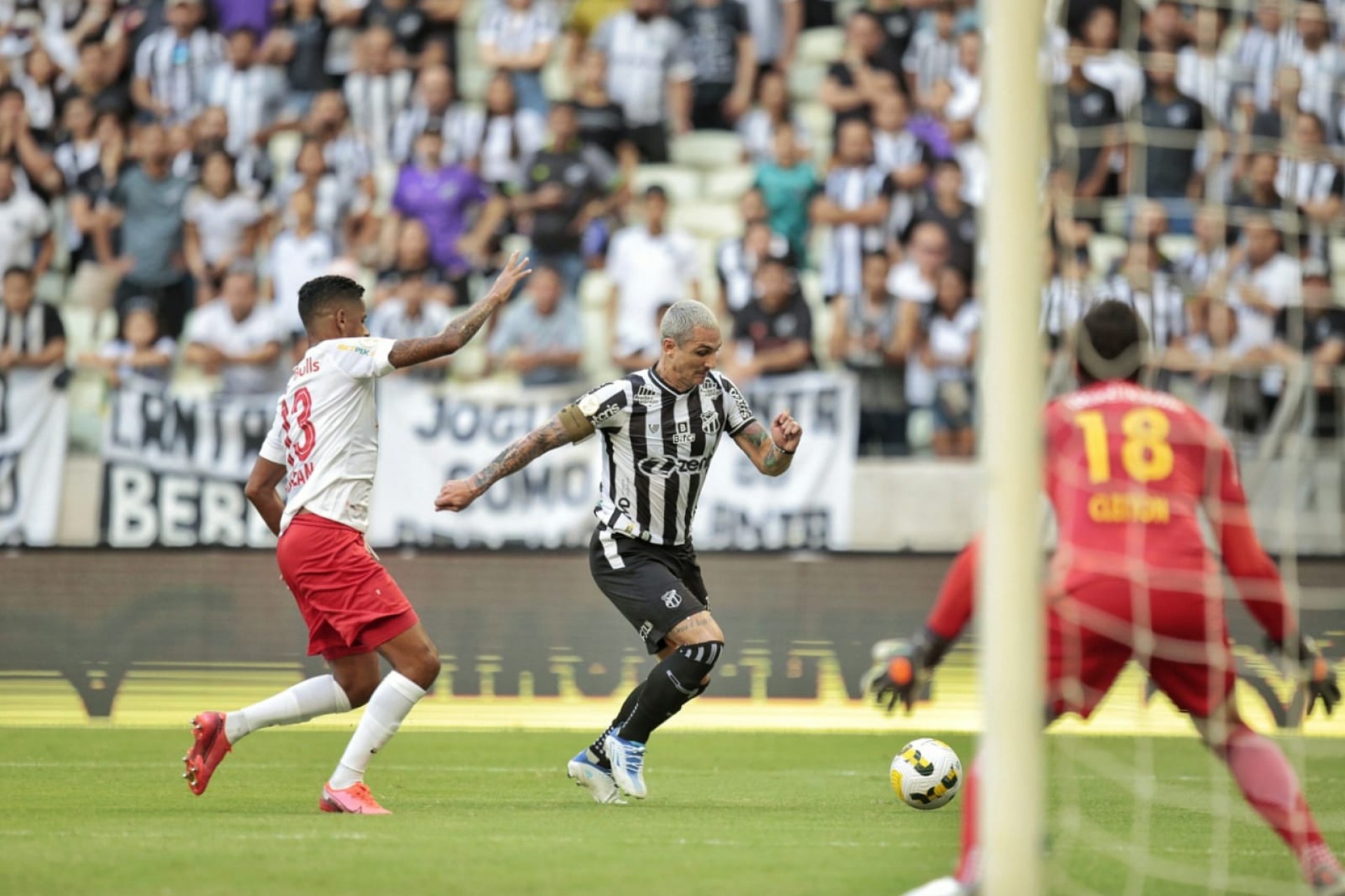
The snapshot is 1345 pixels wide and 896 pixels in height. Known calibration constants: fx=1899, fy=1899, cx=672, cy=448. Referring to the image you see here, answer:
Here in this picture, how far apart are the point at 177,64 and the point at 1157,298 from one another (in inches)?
389

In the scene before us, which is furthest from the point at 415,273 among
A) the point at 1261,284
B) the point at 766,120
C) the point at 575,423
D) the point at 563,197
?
the point at 575,423

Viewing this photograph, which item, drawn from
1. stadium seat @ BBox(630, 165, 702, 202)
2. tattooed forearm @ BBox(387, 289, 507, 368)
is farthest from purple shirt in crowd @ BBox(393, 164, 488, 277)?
tattooed forearm @ BBox(387, 289, 507, 368)

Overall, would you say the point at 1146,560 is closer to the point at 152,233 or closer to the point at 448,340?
the point at 448,340

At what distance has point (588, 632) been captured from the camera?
43.3ft

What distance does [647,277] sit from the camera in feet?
53.6

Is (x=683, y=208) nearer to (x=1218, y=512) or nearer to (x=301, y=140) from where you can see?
(x=301, y=140)

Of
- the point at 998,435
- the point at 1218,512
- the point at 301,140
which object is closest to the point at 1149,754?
the point at 1218,512

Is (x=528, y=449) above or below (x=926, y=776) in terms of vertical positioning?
above

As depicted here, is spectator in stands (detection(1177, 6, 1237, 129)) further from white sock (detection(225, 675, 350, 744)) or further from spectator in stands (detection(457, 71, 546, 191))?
white sock (detection(225, 675, 350, 744))

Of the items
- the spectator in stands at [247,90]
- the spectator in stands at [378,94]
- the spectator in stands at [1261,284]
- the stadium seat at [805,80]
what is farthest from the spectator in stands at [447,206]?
the spectator in stands at [1261,284]

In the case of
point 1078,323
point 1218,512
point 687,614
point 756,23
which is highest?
point 756,23

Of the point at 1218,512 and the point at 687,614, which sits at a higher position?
the point at 1218,512

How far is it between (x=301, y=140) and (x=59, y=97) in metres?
2.53

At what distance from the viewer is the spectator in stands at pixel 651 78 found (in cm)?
1811
